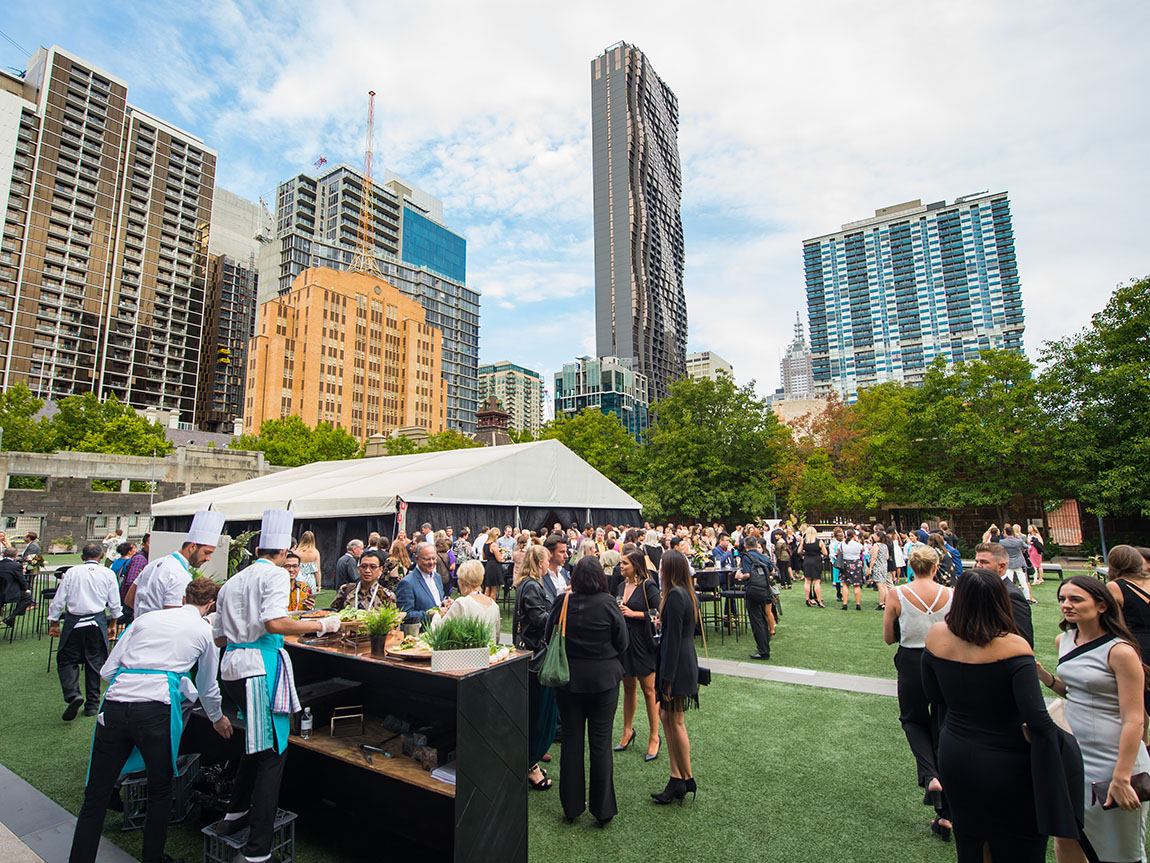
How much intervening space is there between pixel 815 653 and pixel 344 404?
291 ft

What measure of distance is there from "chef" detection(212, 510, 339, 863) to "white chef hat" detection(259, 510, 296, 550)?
269 millimetres

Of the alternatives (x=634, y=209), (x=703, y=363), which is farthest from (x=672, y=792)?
(x=703, y=363)

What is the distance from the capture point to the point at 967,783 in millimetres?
2490

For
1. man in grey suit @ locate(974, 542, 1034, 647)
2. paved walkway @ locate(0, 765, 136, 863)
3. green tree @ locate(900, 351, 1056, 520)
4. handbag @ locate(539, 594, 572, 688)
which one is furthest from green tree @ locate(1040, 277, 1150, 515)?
paved walkway @ locate(0, 765, 136, 863)

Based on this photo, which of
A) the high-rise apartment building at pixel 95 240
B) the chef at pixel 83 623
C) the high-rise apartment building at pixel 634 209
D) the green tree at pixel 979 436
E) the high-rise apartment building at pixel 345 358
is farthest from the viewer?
the high-rise apartment building at pixel 634 209

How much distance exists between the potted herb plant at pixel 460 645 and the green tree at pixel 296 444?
5610cm

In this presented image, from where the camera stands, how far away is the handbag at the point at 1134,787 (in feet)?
8.52

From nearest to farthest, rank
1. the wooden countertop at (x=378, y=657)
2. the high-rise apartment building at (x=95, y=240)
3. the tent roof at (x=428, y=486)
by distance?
the wooden countertop at (x=378, y=657), the tent roof at (x=428, y=486), the high-rise apartment building at (x=95, y=240)

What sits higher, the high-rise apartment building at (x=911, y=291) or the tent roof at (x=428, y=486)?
the high-rise apartment building at (x=911, y=291)

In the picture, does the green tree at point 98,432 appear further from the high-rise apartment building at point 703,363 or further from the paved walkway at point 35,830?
the high-rise apartment building at point 703,363

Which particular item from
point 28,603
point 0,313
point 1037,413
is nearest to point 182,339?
point 0,313

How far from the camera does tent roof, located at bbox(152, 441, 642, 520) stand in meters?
16.9

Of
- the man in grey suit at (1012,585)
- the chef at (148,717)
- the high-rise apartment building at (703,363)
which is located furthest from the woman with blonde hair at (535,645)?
the high-rise apartment building at (703,363)

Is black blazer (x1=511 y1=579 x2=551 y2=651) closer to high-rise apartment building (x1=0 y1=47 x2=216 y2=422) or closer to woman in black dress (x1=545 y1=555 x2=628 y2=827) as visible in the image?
woman in black dress (x1=545 y1=555 x2=628 y2=827)
